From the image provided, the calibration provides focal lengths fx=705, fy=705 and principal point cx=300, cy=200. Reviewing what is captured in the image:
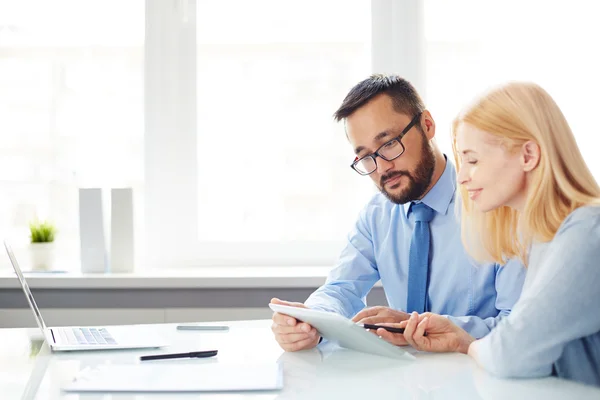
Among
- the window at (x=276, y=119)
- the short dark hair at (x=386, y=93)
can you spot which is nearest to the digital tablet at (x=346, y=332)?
the short dark hair at (x=386, y=93)

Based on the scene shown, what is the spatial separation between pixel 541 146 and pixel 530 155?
0.03m

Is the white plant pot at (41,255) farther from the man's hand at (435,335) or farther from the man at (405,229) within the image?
the man's hand at (435,335)

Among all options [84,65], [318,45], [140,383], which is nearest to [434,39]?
[318,45]

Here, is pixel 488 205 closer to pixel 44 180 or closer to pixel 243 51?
pixel 243 51

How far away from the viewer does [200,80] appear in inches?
117

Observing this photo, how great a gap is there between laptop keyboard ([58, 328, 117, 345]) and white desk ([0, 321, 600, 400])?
0.21ft

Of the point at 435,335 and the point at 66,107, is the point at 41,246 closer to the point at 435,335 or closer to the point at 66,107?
the point at 66,107

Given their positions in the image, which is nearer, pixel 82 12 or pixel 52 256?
pixel 52 256

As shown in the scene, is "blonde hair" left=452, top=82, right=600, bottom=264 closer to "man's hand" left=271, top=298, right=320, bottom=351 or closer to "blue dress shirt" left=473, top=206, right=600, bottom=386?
"blue dress shirt" left=473, top=206, right=600, bottom=386

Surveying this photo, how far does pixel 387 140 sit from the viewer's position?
6.39ft

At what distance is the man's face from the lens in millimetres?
1942

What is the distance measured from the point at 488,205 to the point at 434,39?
5.58 ft

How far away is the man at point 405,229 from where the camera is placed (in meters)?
1.88

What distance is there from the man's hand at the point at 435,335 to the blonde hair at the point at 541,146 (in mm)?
248
